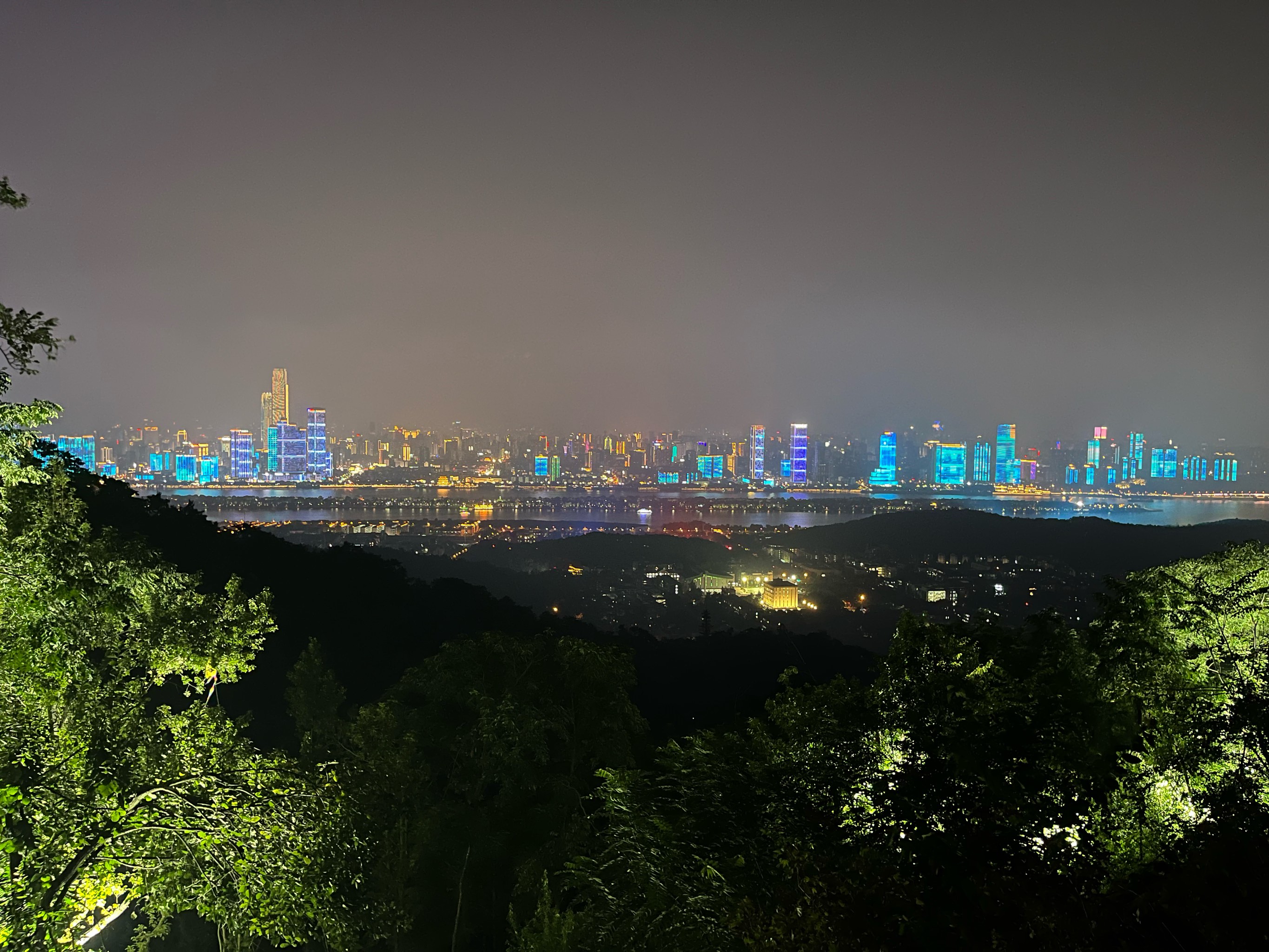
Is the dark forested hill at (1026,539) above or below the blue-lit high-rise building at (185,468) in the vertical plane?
below

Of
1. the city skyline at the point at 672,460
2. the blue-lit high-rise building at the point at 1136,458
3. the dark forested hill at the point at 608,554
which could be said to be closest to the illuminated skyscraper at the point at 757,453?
the city skyline at the point at 672,460

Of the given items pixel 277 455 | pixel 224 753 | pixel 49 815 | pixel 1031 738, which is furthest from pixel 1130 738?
pixel 277 455

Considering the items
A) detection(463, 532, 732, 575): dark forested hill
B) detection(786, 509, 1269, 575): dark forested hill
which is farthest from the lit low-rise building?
detection(786, 509, 1269, 575): dark forested hill

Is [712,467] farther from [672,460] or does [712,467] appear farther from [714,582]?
[714,582]

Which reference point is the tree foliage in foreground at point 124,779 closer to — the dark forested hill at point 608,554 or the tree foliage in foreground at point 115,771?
the tree foliage in foreground at point 115,771

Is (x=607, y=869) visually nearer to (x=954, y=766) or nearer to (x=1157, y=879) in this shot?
(x=954, y=766)

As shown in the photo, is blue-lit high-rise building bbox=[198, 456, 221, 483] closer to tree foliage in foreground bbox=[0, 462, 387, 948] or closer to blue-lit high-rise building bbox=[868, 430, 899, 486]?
blue-lit high-rise building bbox=[868, 430, 899, 486]
